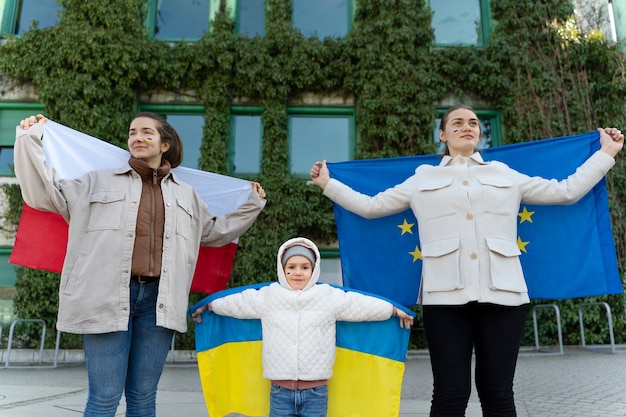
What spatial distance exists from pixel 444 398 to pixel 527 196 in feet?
4.52

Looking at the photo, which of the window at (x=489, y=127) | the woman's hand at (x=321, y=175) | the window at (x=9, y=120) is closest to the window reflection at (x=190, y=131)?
the window at (x=9, y=120)

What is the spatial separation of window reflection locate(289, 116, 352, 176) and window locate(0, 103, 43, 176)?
19.3 feet

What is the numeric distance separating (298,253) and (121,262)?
1.12 metres

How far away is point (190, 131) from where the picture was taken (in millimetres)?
11508

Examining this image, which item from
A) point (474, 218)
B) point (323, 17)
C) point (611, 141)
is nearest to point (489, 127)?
point (323, 17)

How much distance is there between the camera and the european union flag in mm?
3992

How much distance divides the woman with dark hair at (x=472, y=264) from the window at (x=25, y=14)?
11.6 metres

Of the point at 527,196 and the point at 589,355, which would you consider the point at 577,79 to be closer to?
the point at 589,355

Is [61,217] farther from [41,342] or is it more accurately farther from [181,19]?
[181,19]

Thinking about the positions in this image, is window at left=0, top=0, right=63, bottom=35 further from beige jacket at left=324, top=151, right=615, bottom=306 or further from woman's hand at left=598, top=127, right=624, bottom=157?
woman's hand at left=598, top=127, right=624, bottom=157

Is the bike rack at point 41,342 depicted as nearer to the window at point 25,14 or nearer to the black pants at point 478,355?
the window at point 25,14

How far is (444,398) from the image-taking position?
279 centimetres

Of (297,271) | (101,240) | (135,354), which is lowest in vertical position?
(135,354)

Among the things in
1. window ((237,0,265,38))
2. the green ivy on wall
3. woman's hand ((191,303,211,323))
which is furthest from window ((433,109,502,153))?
woman's hand ((191,303,211,323))
